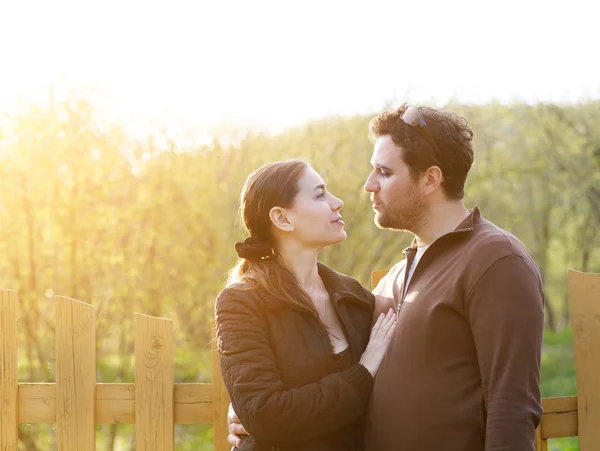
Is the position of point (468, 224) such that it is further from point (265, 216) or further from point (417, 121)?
point (265, 216)

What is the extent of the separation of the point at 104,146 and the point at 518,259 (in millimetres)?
3357

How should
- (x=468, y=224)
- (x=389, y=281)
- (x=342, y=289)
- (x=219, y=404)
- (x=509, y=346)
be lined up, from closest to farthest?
(x=509, y=346)
(x=468, y=224)
(x=342, y=289)
(x=389, y=281)
(x=219, y=404)

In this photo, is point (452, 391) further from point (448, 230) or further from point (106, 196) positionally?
point (106, 196)

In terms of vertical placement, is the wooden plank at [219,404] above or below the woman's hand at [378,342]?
below

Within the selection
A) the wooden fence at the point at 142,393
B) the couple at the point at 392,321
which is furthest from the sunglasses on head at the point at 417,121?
the wooden fence at the point at 142,393

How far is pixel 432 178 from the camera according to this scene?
2.69 metres

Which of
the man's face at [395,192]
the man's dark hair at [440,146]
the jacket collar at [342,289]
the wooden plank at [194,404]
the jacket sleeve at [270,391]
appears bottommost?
the wooden plank at [194,404]

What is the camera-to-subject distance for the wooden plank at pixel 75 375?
9.87ft

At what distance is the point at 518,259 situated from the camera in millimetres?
2270

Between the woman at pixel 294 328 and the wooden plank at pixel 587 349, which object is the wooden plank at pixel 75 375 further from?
the wooden plank at pixel 587 349

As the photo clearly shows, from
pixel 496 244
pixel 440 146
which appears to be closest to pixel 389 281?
pixel 440 146

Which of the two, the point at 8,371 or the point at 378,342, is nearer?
the point at 378,342

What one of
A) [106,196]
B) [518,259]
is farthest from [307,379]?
[106,196]

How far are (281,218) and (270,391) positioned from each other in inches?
26.7
